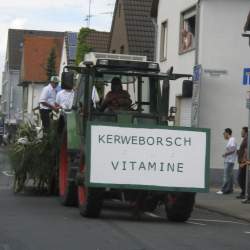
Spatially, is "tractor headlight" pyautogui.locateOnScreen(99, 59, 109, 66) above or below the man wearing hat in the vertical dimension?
above

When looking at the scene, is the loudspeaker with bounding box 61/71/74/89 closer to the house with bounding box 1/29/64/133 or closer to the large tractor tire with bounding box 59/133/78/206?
the large tractor tire with bounding box 59/133/78/206

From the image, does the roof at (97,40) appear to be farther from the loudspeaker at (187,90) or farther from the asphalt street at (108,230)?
the asphalt street at (108,230)

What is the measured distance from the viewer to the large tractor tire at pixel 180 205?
42.1ft

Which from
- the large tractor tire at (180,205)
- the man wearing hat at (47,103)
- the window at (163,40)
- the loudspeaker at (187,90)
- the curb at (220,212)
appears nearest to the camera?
the large tractor tire at (180,205)

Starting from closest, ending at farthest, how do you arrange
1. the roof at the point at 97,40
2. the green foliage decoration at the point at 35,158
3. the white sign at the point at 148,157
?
the white sign at the point at 148,157
the green foliage decoration at the point at 35,158
the roof at the point at 97,40

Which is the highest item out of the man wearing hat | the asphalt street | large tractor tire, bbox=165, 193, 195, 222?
the man wearing hat

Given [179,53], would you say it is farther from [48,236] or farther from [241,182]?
[48,236]

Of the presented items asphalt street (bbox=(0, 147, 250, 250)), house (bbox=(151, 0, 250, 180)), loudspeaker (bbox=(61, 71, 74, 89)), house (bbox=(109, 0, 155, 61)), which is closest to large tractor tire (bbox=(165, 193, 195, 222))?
asphalt street (bbox=(0, 147, 250, 250))

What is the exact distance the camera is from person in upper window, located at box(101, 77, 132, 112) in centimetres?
1366

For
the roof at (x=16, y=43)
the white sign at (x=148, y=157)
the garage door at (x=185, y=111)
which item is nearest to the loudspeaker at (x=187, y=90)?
the garage door at (x=185, y=111)

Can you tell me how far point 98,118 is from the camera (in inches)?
533

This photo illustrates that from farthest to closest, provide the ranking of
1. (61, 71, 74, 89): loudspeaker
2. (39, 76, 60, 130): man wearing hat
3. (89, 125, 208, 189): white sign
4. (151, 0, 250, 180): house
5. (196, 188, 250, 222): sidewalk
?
(151, 0, 250, 180): house
(39, 76, 60, 130): man wearing hat
(196, 188, 250, 222): sidewalk
(61, 71, 74, 89): loudspeaker
(89, 125, 208, 189): white sign

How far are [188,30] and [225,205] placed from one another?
9.78m

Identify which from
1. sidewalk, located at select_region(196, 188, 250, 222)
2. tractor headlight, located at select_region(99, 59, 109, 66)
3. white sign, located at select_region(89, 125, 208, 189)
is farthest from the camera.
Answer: sidewalk, located at select_region(196, 188, 250, 222)
